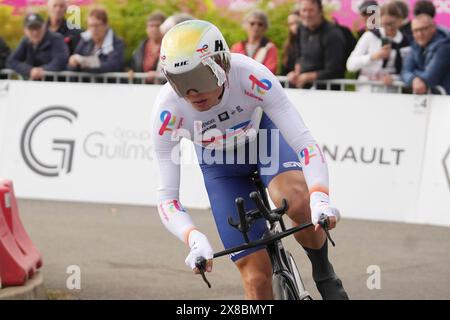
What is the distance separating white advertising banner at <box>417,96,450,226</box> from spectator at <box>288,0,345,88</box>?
49.3 inches

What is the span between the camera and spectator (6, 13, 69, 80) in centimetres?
1337

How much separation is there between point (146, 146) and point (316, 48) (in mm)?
2233

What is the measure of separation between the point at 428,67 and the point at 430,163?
100cm

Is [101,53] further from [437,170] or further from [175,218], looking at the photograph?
[175,218]

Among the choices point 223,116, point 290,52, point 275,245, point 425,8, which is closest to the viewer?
point 275,245

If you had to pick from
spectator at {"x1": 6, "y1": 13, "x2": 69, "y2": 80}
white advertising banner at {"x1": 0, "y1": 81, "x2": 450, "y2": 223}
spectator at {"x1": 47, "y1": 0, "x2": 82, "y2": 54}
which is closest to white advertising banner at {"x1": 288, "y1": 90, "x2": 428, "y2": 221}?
white advertising banner at {"x1": 0, "y1": 81, "x2": 450, "y2": 223}

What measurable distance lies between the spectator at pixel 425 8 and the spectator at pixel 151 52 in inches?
122

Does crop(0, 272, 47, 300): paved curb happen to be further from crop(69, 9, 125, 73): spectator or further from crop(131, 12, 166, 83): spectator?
crop(69, 9, 125, 73): spectator

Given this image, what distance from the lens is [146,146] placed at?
12453 millimetres

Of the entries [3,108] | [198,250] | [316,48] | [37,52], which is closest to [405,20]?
[316,48]

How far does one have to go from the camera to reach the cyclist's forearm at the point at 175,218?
Answer: 6016 mm

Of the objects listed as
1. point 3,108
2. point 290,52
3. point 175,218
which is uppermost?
point 290,52

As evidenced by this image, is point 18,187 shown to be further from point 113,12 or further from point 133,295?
point 133,295

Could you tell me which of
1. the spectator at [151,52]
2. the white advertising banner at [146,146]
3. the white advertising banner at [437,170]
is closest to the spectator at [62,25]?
the white advertising banner at [146,146]
